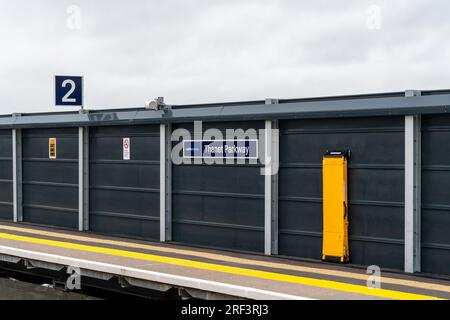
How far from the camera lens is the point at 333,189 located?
907 cm

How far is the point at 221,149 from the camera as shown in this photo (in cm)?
1038

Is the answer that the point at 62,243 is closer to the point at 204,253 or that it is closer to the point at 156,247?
the point at 156,247

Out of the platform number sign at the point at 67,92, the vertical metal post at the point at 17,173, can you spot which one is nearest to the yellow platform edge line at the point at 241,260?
the vertical metal post at the point at 17,173

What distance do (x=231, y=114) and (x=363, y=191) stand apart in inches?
95.9

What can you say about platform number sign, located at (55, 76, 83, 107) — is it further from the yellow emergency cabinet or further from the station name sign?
the yellow emergency cabinet

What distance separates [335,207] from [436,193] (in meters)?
1.43

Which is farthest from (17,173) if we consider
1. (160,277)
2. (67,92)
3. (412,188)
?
(412,188)

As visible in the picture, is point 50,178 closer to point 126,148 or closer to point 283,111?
point 126,148

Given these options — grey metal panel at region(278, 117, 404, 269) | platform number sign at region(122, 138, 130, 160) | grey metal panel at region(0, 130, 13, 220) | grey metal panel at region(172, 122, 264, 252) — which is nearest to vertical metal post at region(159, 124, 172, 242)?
grey metal panel at region(172, 122, 264, 252)

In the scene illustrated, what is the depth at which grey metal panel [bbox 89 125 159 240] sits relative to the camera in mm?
11383

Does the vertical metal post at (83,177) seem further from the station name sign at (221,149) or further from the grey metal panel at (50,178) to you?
the station name sign at (221,149)

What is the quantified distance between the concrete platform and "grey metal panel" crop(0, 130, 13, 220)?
3181mm

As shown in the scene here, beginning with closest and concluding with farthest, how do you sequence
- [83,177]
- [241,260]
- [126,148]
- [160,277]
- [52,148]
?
[160,277] < [241,260] < [126,148] < [83,177] < [52,148]
